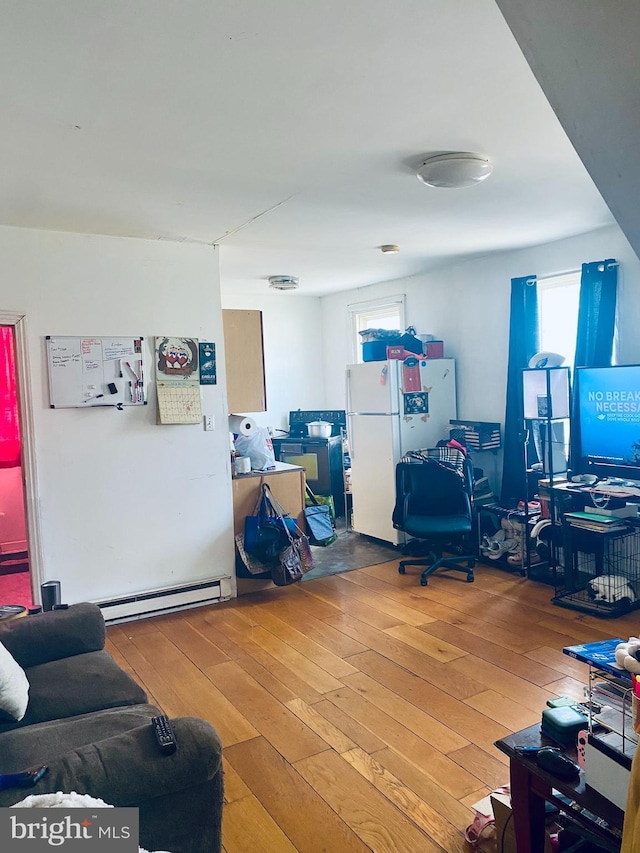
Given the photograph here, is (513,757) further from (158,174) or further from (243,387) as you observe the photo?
(243,387)

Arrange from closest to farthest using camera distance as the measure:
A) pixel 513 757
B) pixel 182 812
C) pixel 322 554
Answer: pixel 182 812 → pixel 513 757 → pixel 322 554

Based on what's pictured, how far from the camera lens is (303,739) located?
8.38 ft

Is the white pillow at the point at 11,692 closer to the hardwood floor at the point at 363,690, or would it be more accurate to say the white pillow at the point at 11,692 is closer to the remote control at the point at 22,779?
the remote control at the point at 22,779

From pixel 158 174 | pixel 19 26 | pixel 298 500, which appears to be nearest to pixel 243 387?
pixel 298 500

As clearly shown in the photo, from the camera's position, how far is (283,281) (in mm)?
5969

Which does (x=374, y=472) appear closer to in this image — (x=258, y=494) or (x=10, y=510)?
(x=258, y=494)

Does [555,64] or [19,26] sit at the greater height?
[19,26]

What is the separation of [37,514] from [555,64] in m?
3.45

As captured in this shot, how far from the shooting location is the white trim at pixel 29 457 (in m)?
3.63

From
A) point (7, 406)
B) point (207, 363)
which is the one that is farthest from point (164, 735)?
point (7, 406)

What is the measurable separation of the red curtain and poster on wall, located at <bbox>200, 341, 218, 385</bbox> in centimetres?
190

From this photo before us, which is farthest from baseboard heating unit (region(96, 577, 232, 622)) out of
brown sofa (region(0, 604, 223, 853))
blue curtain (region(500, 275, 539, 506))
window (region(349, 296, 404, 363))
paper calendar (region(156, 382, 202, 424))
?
window (region(349, 296, 404, 363))

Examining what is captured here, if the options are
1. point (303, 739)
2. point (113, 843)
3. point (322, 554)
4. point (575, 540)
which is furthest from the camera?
point (322, 554)

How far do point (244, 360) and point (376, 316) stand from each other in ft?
8.82
